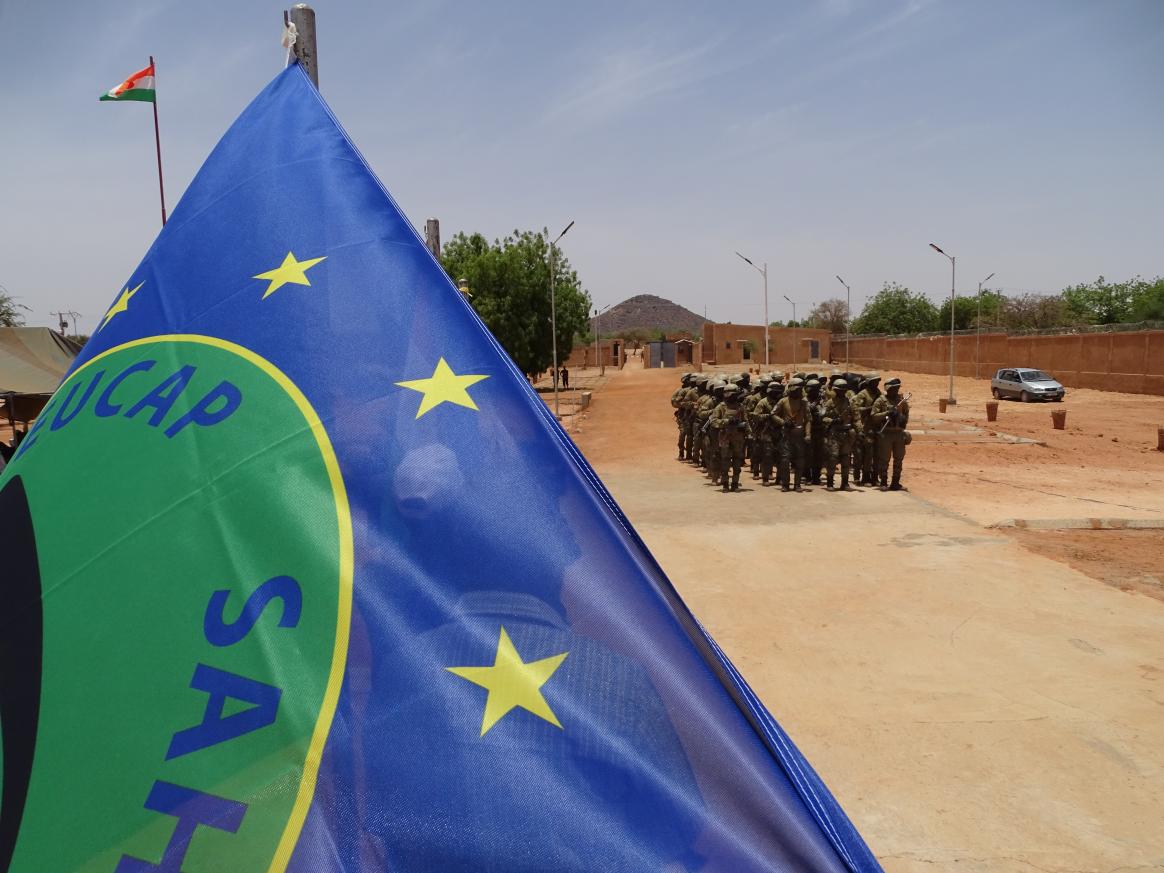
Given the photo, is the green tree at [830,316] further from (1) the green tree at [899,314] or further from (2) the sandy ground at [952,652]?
(2) the sandy ground at [952,652]

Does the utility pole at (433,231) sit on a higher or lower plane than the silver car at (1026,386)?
higher

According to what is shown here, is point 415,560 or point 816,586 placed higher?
point 415,560

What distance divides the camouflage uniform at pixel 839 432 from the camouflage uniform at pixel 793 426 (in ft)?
1.32

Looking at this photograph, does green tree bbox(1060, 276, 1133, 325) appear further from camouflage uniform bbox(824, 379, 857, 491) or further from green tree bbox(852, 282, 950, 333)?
camouflage uniform bbox(824, 379, 857, 491)

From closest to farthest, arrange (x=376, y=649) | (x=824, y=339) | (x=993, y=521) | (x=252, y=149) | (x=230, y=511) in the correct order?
(x=376, y=649), (x=230, y=511), (x=252, y=149), (x=993, y=521), (x=824, y=339)

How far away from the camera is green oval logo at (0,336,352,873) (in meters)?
1.99

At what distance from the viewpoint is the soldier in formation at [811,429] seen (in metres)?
14.1

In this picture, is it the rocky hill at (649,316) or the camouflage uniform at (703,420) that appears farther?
the rocky hill at (649,316)

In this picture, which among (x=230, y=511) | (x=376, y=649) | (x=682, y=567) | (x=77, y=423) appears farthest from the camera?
(x=682, y=567)

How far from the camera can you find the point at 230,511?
2377 millimetres

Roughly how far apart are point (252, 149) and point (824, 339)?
61.9m

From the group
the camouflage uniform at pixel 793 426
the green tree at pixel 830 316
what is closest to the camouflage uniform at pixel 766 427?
the camouflage uniform at pixel 793 426

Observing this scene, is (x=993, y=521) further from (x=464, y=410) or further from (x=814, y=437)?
(x=464, y=410)

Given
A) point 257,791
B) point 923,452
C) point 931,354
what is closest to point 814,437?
point 923,452
